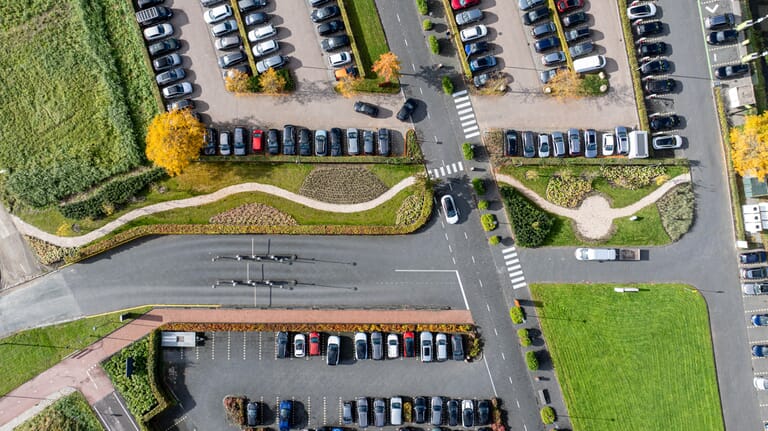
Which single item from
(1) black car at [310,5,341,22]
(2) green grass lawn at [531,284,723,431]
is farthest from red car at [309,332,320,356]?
(1) black car at [310,5,341,22]

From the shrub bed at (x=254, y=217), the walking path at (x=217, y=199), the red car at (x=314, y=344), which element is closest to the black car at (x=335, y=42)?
the walking path at (x=217, y=199)

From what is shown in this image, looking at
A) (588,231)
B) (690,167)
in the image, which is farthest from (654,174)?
A: (588,231)

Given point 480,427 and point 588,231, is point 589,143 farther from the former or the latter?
point 480,427

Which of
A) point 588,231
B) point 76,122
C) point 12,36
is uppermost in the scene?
point 12,36

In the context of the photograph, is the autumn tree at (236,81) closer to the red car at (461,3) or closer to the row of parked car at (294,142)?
the row of parked car at (294,142)

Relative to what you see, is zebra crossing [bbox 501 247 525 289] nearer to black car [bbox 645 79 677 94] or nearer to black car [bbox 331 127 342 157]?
black car [bbox 331 127 342 157]

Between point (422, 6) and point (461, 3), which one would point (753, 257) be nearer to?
point (461, 3)
